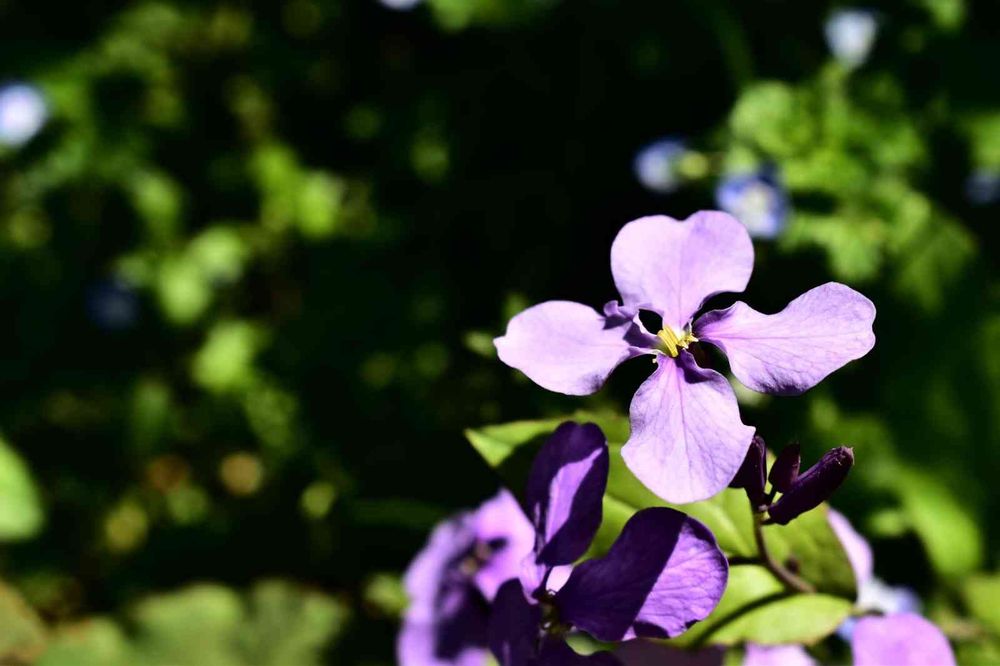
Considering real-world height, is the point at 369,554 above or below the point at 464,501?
below

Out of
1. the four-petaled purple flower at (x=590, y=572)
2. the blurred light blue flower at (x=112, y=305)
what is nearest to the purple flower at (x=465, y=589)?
the four-petaled purple flower at (x=590, y=572)

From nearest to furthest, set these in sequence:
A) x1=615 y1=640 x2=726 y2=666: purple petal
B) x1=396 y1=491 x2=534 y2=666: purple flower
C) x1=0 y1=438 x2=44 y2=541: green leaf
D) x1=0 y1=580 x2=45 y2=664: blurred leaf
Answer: x1=615 y1=640 x2=726 y2=666: purple petal < x1=396 y1=491 x2=534 y2=666: purple flower < x1=0 y1=580 x2=45 y2=664: blurred leaf < x1=0 y1=438 x2=44 y2=541: green leaf

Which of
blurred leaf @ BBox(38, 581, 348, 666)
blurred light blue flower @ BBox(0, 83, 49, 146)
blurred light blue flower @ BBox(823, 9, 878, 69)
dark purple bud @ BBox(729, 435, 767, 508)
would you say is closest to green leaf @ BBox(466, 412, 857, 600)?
dark purple bud @ BBox(729, 435, 767, 508)

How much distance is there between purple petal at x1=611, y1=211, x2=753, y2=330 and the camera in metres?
0.99

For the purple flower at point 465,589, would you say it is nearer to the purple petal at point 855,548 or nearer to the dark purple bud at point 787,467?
the purple petal at point 855,548

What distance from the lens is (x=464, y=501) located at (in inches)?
81.4

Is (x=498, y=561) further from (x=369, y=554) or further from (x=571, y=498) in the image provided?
(x=369, y=554)

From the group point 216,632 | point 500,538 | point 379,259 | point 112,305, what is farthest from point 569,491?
point 112,305

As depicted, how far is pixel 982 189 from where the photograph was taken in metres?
2.60

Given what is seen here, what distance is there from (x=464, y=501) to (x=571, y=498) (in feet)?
3.65

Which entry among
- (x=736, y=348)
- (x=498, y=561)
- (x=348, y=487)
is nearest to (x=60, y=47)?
(x=348, y=487)

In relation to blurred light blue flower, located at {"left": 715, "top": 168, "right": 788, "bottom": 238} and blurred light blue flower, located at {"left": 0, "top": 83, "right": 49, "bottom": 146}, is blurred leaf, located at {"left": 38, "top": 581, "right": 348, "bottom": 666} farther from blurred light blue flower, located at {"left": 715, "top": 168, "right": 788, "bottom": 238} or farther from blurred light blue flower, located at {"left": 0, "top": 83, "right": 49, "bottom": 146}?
blurred light blue flower, located at {"left": 0, "top": 83, "right": 49, "bottom": 146}

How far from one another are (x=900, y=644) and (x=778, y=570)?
0.16 metres

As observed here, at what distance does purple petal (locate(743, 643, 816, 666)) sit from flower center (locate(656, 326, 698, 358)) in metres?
0.43
